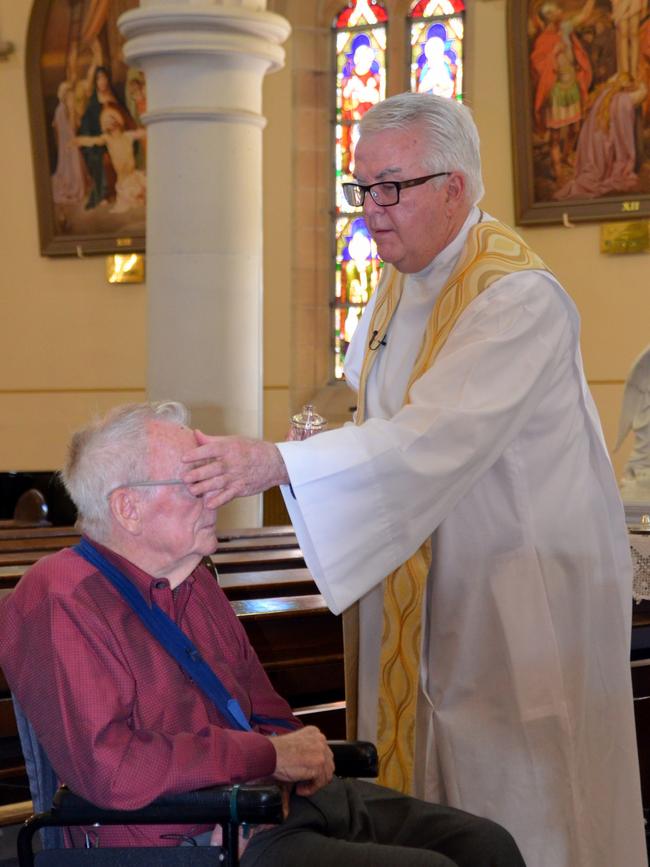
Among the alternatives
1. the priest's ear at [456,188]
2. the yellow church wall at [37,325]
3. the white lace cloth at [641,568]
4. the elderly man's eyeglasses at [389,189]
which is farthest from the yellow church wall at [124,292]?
the elderly man's eyeglasses at [389,189]

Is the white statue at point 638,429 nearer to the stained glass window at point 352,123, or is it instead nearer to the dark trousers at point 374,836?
the dark trousers at point 374,836

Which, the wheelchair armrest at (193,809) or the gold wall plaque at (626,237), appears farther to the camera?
the gold wall plaque at (626,237)

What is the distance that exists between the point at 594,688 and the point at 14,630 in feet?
4.21

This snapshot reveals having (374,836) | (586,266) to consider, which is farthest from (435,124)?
(586,266)

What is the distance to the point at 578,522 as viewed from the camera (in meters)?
3.08

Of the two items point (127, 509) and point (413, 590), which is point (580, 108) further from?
point (127, 509)

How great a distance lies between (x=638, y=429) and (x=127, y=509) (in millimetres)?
4726

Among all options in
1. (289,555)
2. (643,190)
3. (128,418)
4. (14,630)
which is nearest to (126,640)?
(14,630)

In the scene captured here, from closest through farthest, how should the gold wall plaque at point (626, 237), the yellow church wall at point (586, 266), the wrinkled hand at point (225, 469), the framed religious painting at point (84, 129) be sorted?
1. the wrinkled hand at point (225, 469)
2. the gold wall plaque at point (626, 237)
3. the yellow church wall at point (586, 266)
4. the framed religious painting at point (84, 129)

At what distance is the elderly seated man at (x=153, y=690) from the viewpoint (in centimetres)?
256

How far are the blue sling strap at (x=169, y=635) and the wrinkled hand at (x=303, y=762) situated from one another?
0.12 meters

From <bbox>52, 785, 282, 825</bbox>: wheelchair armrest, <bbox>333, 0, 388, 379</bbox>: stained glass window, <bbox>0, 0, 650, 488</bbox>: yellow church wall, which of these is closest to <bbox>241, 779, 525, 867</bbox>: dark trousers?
<bbox>52, 785, 282, 825</bbox>: wheelchair armrest

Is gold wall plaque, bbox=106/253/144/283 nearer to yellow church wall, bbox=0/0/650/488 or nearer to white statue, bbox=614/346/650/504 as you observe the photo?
yellow church wall, bbox=0/0/650/488

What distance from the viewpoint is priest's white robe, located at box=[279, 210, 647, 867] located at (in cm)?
289
